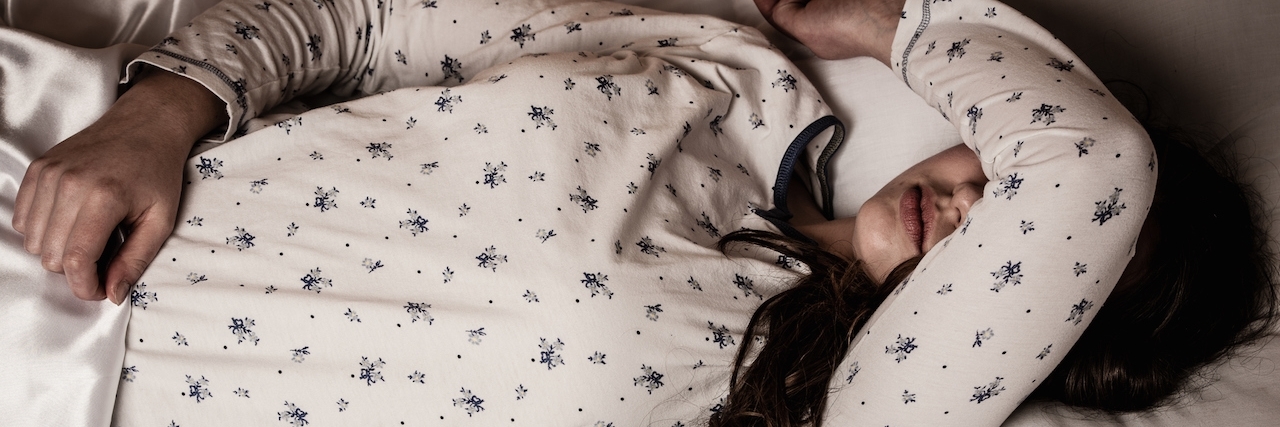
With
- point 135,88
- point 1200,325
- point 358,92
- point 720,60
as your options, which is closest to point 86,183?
point 135,88

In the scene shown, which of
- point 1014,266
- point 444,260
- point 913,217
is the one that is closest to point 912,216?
point 913,217

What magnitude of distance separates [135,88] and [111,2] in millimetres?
259

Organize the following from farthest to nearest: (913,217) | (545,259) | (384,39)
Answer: (384,39) → (913,217) → (545,259)

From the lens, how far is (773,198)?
109 centimetres

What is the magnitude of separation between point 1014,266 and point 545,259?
48 cm

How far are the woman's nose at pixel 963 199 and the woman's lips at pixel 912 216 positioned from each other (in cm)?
4

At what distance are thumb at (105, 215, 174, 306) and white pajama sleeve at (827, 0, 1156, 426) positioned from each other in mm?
777

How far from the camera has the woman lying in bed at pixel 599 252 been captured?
2.54 ft

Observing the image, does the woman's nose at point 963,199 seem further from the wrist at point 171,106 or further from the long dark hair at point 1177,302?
the wrist at point 171,106

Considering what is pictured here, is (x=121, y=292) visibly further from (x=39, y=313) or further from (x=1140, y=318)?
(x=1140, y=318)

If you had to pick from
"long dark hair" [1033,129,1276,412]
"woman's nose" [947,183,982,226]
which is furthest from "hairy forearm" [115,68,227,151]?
"long dark hair" [1033,129,1276,412]

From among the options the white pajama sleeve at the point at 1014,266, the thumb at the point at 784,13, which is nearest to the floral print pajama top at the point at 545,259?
the white pajama sleeve at the point at 1014,266

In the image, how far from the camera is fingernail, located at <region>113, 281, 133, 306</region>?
2.69 ft

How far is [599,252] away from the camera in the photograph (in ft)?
2.80
